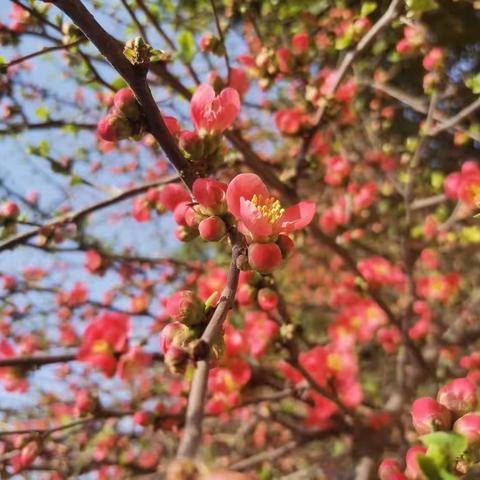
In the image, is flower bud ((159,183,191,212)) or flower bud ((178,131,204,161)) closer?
flower bud ((178,131,204,161))

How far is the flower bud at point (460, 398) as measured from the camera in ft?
2.82

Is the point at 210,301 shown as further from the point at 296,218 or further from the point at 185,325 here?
the point at 296,218

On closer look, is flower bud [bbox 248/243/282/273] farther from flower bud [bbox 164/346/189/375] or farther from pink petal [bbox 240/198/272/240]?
flower bud [bbox 164/346/189/375]

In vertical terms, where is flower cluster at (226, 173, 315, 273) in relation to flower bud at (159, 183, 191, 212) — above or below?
below

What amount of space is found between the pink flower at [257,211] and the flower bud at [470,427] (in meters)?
0.38

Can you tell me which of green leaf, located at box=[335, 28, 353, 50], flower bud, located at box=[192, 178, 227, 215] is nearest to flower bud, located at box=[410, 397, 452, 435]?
flower bud, located at box=[192, 178, 227, 215]

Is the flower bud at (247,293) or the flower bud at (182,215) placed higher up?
the flower bud at (247,293)

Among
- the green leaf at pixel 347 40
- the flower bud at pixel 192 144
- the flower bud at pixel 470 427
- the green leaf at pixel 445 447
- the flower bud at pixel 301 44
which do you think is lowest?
the green leaf at pixel 445 447


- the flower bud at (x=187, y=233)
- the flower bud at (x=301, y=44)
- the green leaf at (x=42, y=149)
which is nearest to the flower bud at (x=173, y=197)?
the flower bud at (x=187, y=233)

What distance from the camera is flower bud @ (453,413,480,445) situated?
76cm

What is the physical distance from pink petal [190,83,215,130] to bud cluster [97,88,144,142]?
0.45ft

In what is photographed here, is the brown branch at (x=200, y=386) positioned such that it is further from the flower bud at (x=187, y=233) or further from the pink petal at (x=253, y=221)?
the flower bud at (x=187, y=233)

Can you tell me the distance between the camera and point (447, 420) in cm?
84

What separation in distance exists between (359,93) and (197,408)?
125 inches
